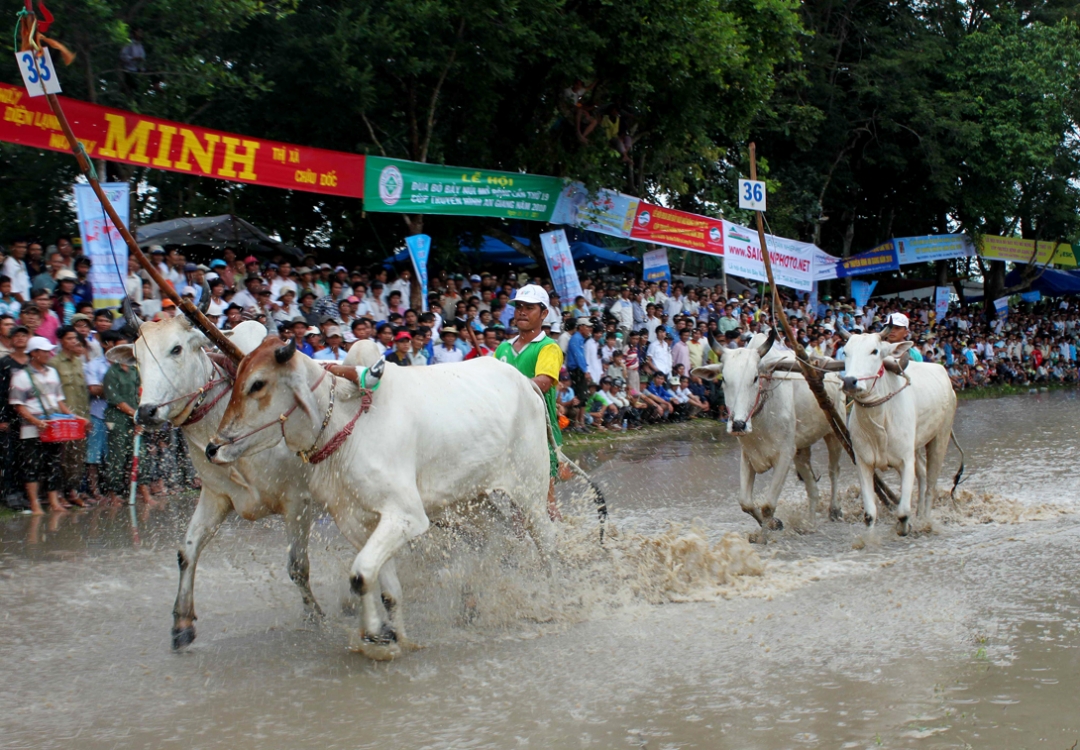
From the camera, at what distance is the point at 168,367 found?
5.71 metres

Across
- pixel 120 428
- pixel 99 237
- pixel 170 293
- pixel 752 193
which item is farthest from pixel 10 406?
pixel 752 193

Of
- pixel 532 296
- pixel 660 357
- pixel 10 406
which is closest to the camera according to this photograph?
pixel 532 296

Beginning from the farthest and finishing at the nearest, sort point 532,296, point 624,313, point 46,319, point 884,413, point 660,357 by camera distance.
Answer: point 624,313
point 660,357
point 46,319
point 884,413
point 532,296

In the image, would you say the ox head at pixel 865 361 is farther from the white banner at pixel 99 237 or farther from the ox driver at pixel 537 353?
the white banner at pixel 99 237

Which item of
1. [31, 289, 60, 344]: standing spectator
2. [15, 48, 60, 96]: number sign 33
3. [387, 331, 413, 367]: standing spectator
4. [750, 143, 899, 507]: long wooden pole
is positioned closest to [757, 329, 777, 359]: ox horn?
[750, 143, 899, 507]: long wooden pole

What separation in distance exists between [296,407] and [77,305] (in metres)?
6.63

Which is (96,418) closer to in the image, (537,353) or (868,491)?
(537,353)

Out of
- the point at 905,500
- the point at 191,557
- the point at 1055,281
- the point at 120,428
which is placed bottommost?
the point at 905,500

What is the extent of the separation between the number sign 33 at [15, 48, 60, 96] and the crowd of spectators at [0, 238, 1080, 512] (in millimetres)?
1320

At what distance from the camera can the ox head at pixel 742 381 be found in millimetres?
8164

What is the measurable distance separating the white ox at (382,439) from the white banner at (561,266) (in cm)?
1127

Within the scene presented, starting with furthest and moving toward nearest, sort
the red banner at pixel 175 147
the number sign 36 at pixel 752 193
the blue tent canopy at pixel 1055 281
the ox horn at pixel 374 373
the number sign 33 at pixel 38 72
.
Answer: the blue tent canopy at pixel 1055 281 < the red banner at pixel 175 147 < the number sign 36 at pixel 752 193 < the number sign 33 at pixel 38 72 < the ox horn at pixel 374 373

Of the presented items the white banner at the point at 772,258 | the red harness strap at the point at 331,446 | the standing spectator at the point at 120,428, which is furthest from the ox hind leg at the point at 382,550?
the white banner at the point at 772,258

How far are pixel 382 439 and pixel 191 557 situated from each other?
1258mm
